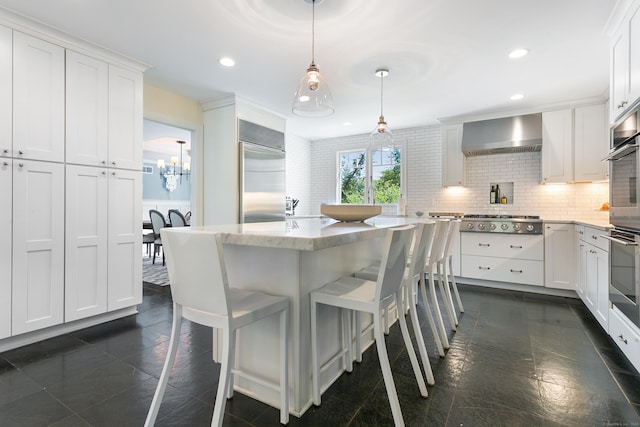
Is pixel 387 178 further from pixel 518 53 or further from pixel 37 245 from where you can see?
pixel 37 245

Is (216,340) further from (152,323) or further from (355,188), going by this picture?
(355,188)

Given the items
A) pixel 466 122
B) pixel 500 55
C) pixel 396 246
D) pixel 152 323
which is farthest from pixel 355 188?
pixel 396 246

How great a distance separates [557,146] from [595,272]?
1993 mm

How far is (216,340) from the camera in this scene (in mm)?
1956

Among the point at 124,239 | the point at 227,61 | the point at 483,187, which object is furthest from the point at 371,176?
the point at 124,239

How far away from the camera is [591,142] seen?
3914 mm

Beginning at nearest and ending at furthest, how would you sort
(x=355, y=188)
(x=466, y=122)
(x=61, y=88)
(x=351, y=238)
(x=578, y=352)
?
(x=351, y=238), (x=578, y=352), (x=61, y=88), (x=466, y=122), (x=355, y=188)

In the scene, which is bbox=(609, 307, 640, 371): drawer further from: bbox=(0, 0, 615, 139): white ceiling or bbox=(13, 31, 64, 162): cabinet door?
bbox=(13, 31, 64, 162): cabinet door

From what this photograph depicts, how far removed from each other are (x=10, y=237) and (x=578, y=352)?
14.2 ft

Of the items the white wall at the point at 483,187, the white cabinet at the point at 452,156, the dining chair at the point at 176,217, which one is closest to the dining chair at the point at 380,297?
the white cabinet at the point at 452,156

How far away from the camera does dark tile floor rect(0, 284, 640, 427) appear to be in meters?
1.56

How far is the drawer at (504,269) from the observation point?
153 inches

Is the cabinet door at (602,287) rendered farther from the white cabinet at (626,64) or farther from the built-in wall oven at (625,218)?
the white cabinet at (626,64)

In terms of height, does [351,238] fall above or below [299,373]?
above
